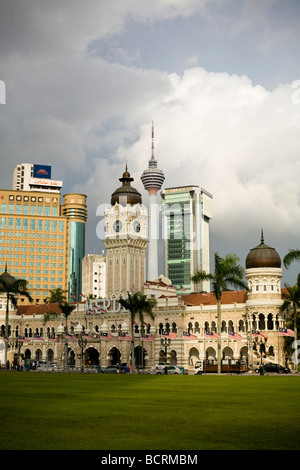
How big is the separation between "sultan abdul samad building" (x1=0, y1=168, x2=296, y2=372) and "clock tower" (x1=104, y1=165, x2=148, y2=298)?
0.18 m

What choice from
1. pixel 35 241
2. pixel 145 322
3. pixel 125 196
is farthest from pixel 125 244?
pixel 35 241

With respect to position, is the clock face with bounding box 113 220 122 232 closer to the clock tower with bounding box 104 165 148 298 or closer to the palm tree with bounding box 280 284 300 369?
the clock tower with bounding box 104 165 148 298

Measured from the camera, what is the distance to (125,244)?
112m

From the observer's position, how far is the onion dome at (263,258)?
8550 cm

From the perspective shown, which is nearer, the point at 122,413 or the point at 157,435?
the point at 157,435

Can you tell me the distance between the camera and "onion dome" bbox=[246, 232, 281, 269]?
8550 cm

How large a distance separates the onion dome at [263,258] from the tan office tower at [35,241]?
113271mm

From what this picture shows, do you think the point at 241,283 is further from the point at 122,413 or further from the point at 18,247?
the point at 18,247

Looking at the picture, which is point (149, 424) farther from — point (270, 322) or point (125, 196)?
point (125, 196)

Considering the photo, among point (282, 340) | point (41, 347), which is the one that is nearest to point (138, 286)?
point (41, 347)

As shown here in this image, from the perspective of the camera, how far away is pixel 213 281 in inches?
2660

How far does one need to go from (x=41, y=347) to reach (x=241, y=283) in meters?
54.9

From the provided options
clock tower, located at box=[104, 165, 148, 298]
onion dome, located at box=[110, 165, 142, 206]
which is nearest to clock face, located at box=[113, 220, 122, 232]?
clock tower, located at box=[104, 165, 148, 298]
